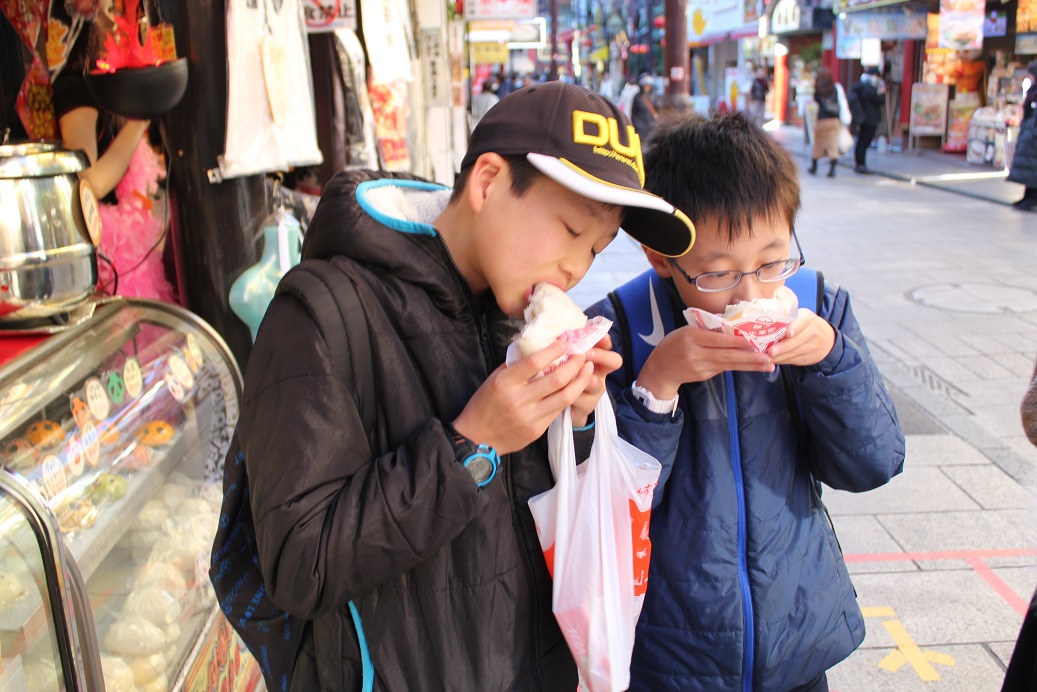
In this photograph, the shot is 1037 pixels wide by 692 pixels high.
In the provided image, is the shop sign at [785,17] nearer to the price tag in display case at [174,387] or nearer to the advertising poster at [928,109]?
the advertising poster at [928,109]

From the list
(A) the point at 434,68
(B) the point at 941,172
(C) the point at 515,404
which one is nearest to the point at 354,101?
(C) the point at 515,404

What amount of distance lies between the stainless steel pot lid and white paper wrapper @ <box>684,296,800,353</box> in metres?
1.77

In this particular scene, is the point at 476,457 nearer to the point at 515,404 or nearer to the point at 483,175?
the point at 515,404

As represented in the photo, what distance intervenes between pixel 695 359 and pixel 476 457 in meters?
0.59

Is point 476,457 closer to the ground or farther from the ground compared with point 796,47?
closer to the ground

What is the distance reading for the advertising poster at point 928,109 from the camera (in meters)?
19.1

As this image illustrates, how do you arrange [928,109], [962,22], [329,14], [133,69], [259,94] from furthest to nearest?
[928,109]
[962,22]
[329,14]
[259,94]
[133,69]

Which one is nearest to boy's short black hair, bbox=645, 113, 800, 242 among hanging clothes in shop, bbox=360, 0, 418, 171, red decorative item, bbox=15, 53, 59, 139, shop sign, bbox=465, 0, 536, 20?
red decorative item, bbox=15, 53, 59, 139

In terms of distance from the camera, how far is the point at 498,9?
1188cm

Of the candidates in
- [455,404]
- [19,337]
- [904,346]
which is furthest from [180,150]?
[904,346]

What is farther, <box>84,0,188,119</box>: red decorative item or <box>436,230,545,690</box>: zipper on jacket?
<box>84,0,188,119</box>: red decorative item

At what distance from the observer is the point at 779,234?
1869mm

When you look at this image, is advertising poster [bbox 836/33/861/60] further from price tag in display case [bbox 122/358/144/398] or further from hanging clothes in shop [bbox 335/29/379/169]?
price tag in display case [bbox 122/358/144/398]

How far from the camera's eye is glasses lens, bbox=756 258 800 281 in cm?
183
